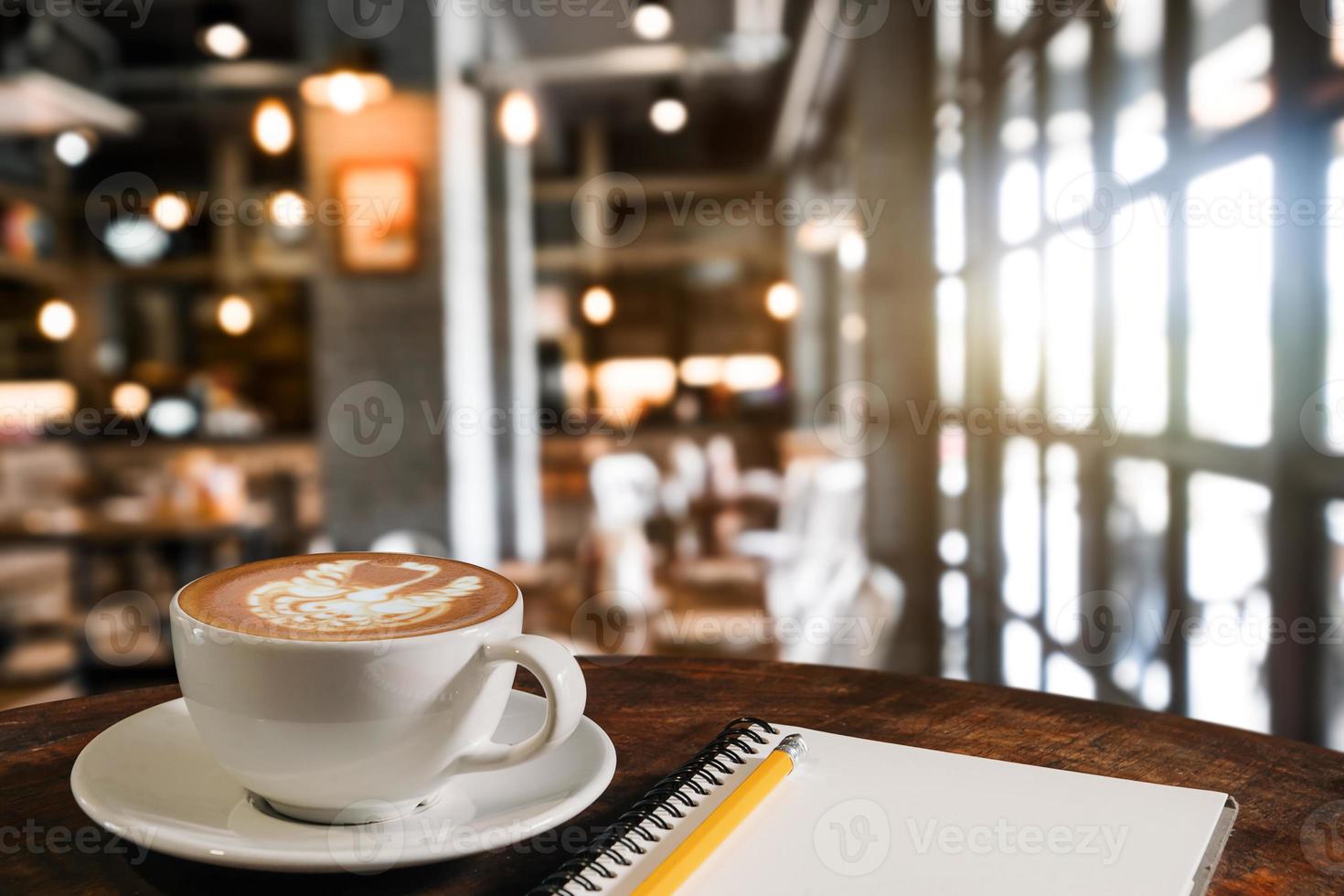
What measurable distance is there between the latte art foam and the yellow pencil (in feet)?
0.55

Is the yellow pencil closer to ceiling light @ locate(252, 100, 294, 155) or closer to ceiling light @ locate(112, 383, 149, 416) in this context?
ceiling light @ locate(252, 100, 294, 155)

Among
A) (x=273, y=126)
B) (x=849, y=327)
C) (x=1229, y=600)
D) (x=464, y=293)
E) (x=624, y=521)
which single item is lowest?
(x=624, y=521)

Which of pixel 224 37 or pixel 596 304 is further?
pixel 596 304

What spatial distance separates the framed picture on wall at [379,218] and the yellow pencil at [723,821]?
13.6 ft

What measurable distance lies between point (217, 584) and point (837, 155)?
6.60 meters

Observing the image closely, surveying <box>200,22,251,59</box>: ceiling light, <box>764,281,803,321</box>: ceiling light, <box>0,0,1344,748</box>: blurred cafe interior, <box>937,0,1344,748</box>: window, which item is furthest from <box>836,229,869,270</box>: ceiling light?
<box>200,22,251,59</box>: ceiling light

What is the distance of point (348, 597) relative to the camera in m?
0.58

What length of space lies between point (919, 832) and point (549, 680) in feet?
0.70

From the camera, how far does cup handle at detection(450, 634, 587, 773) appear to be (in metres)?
0.51

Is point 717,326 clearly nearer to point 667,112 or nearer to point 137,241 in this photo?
point 667,112

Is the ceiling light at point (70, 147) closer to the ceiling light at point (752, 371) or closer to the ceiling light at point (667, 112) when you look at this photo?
the ceiling light at point (667, 112)

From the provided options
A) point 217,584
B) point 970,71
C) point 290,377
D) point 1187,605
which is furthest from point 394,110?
point 290,377

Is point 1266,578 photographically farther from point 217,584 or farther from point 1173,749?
point 217,584

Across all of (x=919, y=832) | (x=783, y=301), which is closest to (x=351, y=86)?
(x=919, y=832)
